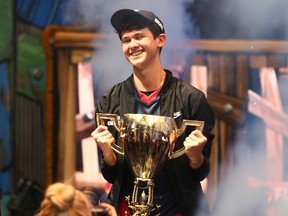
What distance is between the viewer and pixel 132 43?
11.6ft

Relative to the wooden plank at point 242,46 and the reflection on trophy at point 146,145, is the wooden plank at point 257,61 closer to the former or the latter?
the wooden plank at point 242,46

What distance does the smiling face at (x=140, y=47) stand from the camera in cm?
353

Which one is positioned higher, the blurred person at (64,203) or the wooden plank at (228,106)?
the wooden plank at (228,106)

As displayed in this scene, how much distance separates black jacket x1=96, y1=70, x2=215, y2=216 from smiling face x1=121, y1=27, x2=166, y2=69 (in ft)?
0.37

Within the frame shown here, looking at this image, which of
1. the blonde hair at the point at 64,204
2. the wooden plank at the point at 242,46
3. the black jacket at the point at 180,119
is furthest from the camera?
the wooden plank at the point at 242,46

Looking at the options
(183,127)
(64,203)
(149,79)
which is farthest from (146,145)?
(64,203)

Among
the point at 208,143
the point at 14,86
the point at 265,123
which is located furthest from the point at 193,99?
the point at 14,86

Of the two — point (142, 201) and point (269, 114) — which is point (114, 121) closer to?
point (142, 201)

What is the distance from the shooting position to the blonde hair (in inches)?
115

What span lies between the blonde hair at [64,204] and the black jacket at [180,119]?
57 centimetres

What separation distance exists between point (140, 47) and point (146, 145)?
405mm

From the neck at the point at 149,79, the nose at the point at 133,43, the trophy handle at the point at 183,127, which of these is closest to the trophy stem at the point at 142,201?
the trophy handle at the point at 183,127

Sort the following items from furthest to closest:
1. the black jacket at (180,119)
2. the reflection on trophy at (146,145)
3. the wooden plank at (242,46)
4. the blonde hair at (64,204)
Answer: the wooden plank at (242,46) < the black jacket at (180,119) < the reflection on trophy at (146,145) < the blonde hair at (64,204)

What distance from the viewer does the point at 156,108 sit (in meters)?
3.54
